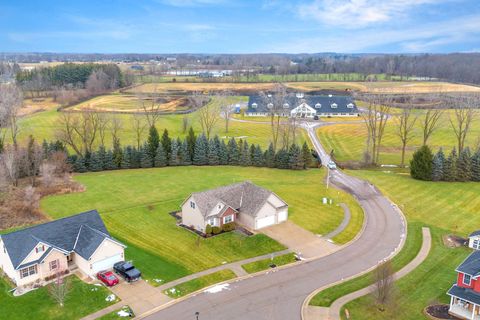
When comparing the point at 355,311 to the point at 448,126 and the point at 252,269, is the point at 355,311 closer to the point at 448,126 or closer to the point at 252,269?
the point at 252,269

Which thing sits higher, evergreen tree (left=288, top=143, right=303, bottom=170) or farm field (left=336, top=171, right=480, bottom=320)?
evergreen tree (left=288, top=143, right=303, bottom=170)

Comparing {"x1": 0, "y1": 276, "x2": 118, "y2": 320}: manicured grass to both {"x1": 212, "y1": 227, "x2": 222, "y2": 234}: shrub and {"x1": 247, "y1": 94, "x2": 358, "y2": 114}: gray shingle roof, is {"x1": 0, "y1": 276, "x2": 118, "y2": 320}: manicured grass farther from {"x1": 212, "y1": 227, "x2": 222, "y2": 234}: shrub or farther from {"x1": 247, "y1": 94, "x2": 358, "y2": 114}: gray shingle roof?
{"x1": 247, "y1": 94, "x2": 358, "y2": 114}: gray shingle roof

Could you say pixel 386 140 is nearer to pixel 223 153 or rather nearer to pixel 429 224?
pixel 223 153

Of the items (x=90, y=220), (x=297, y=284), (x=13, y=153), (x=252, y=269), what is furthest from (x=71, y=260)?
(x=13, y=153)

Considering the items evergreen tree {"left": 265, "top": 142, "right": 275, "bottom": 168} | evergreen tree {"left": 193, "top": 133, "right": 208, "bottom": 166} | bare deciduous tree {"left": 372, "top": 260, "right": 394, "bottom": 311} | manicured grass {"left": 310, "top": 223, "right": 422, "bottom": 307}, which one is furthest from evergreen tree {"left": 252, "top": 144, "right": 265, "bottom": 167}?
bare deciduous tree {"left": 372, "top": 260, "right": 394, "bottom": 311}

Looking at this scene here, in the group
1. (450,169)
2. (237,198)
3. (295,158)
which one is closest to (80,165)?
(237,198)

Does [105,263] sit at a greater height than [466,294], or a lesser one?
lesser
